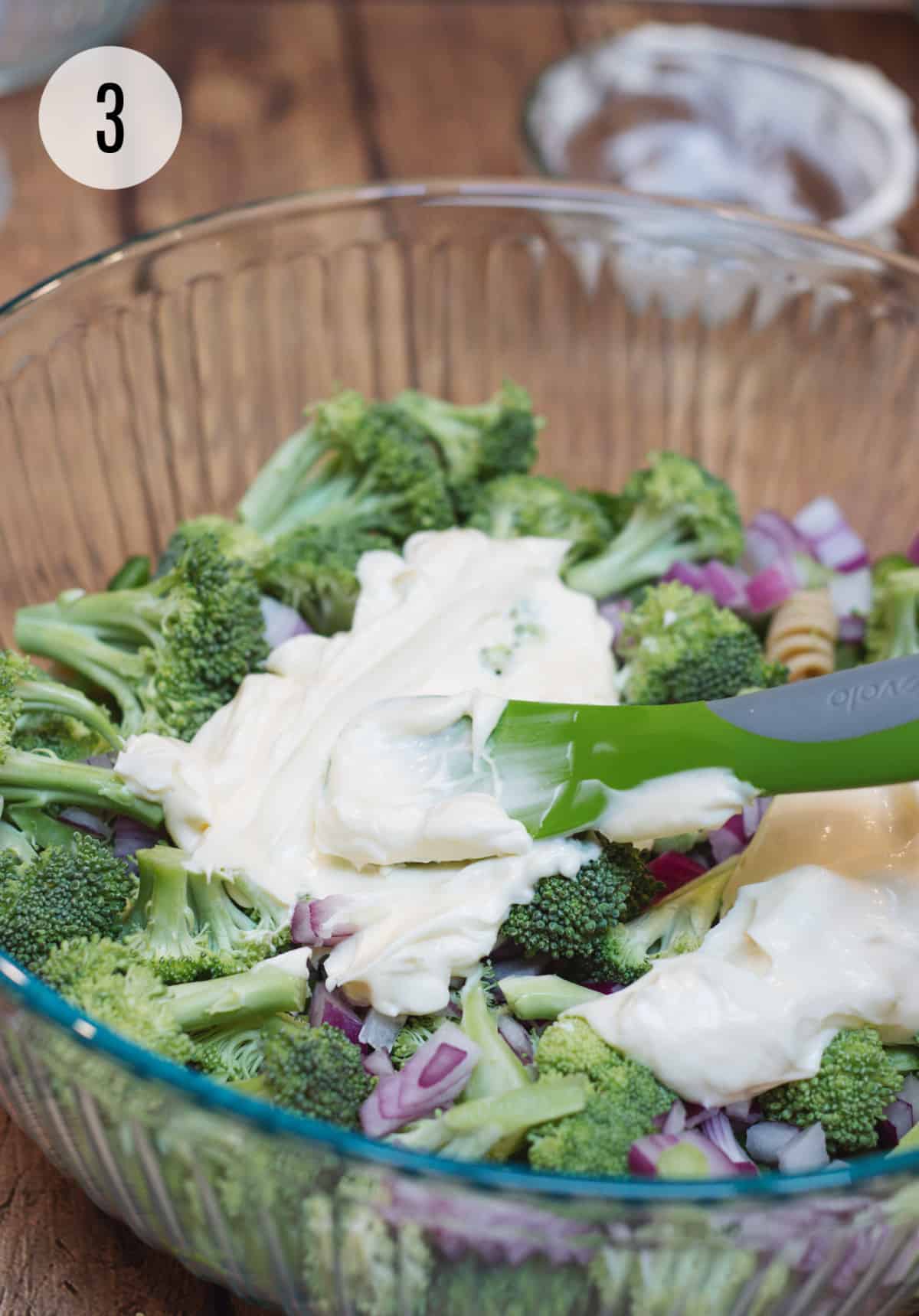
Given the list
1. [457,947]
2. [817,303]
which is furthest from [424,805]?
[817,303]

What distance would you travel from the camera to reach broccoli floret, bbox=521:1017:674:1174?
5.05 ft

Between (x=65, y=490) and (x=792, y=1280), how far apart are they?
5.61 ft

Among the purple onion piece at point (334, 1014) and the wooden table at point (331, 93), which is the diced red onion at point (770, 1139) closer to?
the purple onion piece at point (334, 1014)

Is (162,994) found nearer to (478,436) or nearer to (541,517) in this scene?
(541,517)

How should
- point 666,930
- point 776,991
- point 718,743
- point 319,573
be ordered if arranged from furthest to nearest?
1. point 319,573
2. point 666,930
3. point 718,743
4. point 776,991

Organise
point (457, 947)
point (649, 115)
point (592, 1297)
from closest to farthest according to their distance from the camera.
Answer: point (592, 1297)
point (457, 947)
point (649, 115)

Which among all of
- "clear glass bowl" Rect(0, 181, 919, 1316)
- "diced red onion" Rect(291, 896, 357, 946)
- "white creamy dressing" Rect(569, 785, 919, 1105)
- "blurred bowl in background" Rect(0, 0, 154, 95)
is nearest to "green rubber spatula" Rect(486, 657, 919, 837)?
"white creamy dressing" Rect(569, 785, 919, 1105)

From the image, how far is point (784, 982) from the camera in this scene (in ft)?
5.51

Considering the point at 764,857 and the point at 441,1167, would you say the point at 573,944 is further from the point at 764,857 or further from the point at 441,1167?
the point at 441,1167

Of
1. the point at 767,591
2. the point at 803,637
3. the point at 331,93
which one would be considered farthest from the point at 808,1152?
the point at 331,93

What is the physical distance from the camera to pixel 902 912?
1761mm

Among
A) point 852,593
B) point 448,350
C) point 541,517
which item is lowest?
point 852,593

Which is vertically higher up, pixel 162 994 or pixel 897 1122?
pixel 162 994

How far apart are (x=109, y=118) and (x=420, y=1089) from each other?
1761 mm
